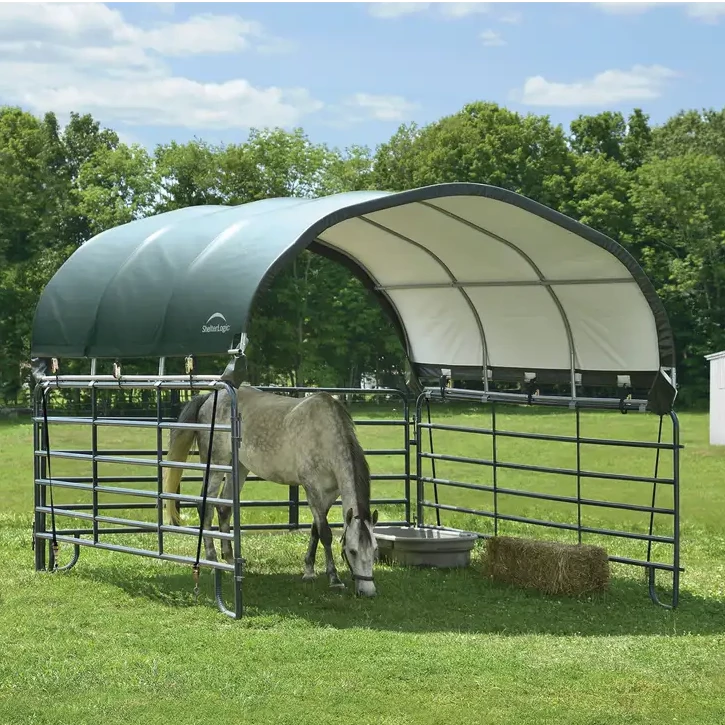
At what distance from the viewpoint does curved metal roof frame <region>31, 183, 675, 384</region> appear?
9.15 m

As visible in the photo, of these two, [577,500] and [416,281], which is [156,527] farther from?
[416,281]

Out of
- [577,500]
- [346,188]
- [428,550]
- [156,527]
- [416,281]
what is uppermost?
[346,188]

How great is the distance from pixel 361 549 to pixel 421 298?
4.11 metres

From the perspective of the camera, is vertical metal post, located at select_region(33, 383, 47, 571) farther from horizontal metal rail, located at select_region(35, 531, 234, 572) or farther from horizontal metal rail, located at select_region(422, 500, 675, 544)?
horizontal metal rail, located at select_region(422, 500, 675, 544)

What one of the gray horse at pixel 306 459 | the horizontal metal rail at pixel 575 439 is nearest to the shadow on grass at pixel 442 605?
the gray horse at pixel 306 459

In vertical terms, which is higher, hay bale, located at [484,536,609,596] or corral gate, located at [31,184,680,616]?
corral gate, located at [31,184,680,616]

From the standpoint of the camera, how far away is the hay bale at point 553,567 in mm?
9508

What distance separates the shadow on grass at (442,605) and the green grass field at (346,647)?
24 mm

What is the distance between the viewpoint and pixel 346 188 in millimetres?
53375

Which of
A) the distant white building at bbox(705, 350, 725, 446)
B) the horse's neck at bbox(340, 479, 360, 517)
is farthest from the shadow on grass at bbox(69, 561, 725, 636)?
the distant white building at bbox(705, 350, 725, 446)

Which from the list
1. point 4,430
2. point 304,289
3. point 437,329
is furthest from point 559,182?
point 437,329

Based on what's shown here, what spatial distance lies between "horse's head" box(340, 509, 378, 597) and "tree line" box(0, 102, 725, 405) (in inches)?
1335

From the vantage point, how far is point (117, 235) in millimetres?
11562

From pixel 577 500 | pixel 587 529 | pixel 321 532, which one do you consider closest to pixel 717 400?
pixel 587 529
